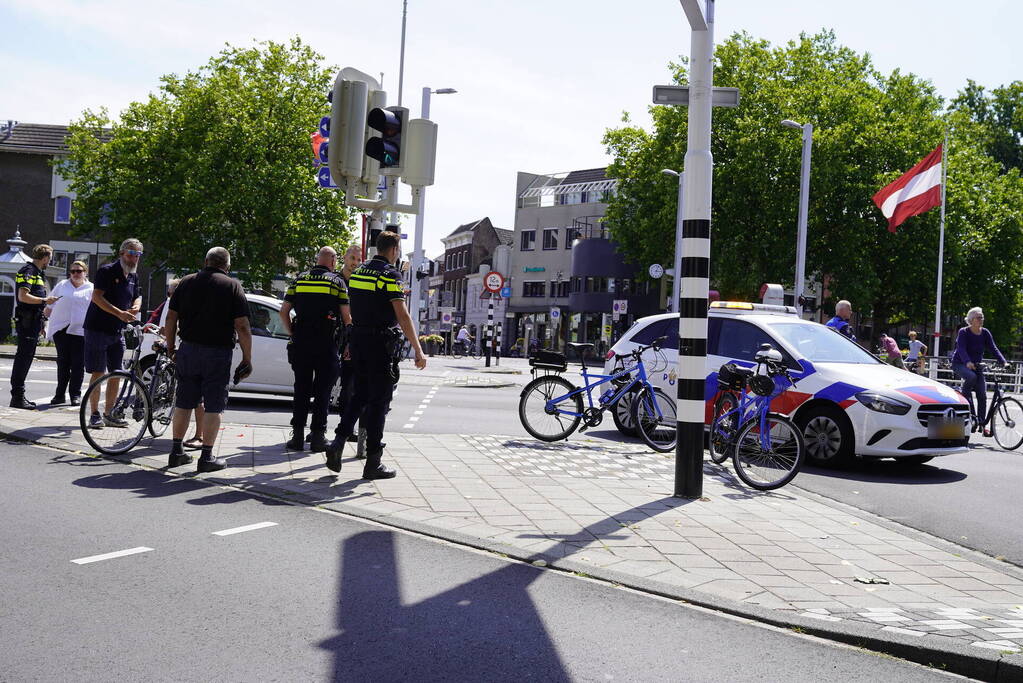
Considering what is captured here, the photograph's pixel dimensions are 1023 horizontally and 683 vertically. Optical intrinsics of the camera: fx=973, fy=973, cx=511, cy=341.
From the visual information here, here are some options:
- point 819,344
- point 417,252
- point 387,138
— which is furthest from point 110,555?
point 417,252

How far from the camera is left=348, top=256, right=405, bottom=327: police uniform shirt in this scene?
7461 millimetres

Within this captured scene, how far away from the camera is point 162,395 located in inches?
360

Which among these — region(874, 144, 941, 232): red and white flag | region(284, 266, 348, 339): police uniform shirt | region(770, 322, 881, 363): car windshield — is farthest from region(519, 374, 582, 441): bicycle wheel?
region(874, 144, 941, 232): red and white flag

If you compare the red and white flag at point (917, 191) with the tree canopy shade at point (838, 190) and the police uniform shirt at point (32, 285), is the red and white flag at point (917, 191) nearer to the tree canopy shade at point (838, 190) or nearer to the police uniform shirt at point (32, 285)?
the tree canopy shade at point (838, 190)

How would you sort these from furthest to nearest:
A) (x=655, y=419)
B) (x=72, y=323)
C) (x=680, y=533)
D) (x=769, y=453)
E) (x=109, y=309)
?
1. (x=72, y=323)
2. (x=655, y=419)
3. (x=109, y=309)
4. (x=769, y=453)
5. (x=680, y=533)

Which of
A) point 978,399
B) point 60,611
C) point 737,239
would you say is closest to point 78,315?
point 60,611

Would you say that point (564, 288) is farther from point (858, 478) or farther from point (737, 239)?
point (858, 478)

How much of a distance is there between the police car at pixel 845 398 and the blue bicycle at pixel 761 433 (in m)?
0.76

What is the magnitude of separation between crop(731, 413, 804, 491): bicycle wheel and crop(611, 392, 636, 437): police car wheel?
2501mm

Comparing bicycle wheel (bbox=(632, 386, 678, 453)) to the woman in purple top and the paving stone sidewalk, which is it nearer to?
the paving stone sidewalk

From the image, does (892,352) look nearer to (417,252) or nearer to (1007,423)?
(1007,423)

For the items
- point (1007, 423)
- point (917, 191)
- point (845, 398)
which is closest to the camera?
point (845, 398)

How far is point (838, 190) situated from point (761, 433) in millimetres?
32513

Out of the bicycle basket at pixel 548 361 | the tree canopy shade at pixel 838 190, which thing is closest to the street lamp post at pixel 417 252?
the tree canopy shade at pixel 838 190
